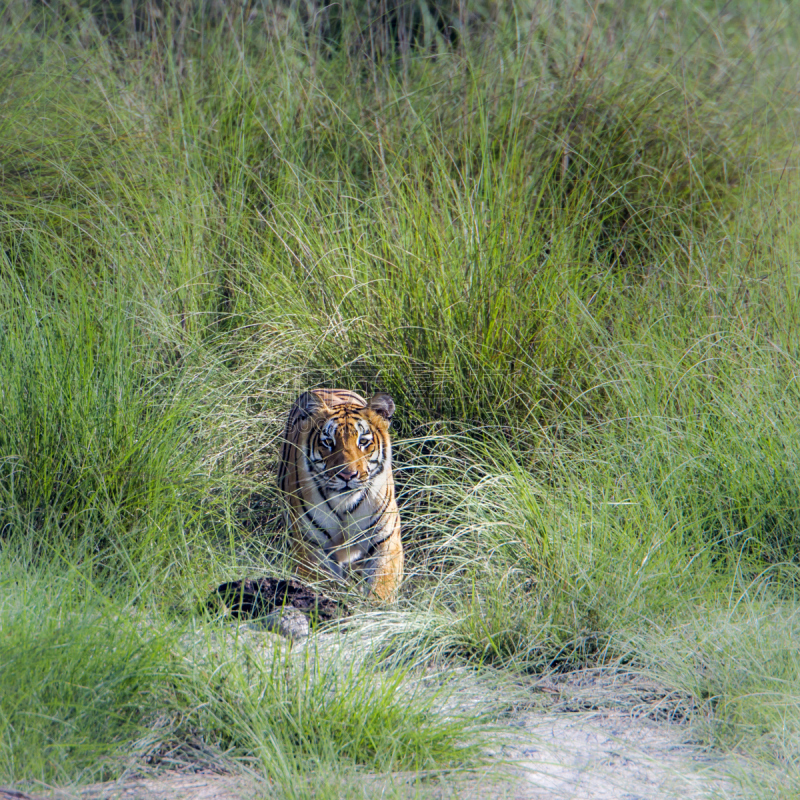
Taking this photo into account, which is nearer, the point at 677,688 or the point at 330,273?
the point at 677,688

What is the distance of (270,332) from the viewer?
4.02 meters

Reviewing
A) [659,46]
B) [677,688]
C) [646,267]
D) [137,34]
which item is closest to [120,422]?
[677,688]

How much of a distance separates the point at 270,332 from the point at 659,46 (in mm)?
2915

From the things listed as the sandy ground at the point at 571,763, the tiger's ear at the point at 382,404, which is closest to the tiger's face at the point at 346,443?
the tiger's ear at the point at 382,404

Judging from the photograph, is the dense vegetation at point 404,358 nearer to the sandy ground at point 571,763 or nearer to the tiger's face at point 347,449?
the sandy ground at point 571,763

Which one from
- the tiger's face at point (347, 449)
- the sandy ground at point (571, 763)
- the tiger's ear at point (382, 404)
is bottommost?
the sandy ground at point (571, 763)

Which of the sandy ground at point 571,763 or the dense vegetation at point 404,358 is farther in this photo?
the dense vegetation at point 404,358

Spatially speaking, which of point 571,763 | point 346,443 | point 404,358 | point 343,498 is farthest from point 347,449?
point 571,763

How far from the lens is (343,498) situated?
10.9 feet

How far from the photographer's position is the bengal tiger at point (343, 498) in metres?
3.30

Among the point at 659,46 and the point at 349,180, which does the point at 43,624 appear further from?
the point at 659,46

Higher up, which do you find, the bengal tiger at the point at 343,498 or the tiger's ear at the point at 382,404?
the tiger's ear at the point at 382,404

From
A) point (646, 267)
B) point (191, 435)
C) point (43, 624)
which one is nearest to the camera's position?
point (43, 624)

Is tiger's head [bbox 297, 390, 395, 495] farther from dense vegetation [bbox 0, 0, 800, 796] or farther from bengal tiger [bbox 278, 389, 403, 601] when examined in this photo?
dense vegetation [bbox 0, 0, 800, 796]
